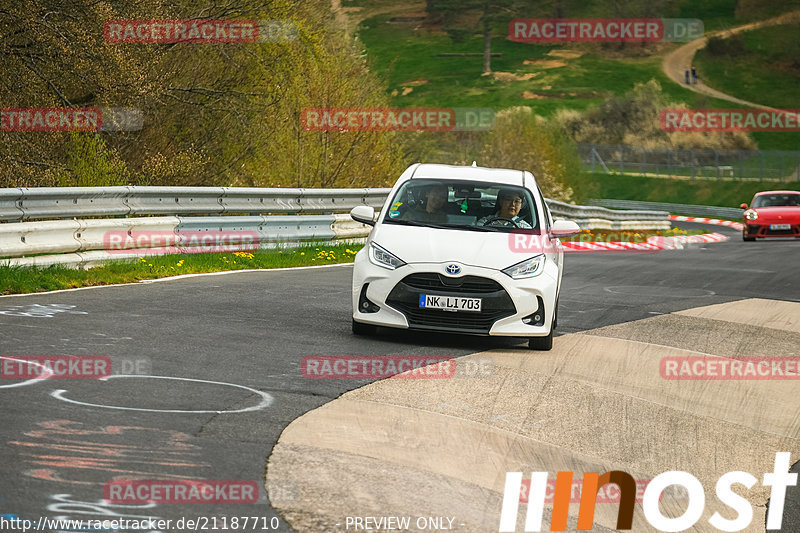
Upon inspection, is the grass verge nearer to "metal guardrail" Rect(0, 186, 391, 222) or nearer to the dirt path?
"metal guardrail" Rect(0, 186, 391, 222)

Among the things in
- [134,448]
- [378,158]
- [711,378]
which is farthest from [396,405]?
[378,158]

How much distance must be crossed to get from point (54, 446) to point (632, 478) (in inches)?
126

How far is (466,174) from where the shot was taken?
37.5 ft

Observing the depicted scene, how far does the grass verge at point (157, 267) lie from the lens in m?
12.3

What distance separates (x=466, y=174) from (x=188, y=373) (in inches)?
175

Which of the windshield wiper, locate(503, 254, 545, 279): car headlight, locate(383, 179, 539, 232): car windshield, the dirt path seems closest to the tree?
locate(383, 179, 539, 232): car windshield

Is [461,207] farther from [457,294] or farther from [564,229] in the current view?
[457,294]

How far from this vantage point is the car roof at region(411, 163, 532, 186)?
1134cm

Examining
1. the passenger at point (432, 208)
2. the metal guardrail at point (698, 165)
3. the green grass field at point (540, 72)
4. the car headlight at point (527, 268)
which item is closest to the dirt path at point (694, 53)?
the green grass field at point (540, 72)

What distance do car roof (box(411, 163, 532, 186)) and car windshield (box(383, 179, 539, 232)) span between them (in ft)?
0.28

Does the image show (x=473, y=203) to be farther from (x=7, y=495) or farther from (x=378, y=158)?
(x=378, y=158)

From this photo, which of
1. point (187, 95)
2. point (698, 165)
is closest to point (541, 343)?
point (187, 95)

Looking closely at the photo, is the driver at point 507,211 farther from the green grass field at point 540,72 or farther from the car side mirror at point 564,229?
the green grass field at point 540,72

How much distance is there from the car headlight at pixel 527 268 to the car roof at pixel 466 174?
141 cm
